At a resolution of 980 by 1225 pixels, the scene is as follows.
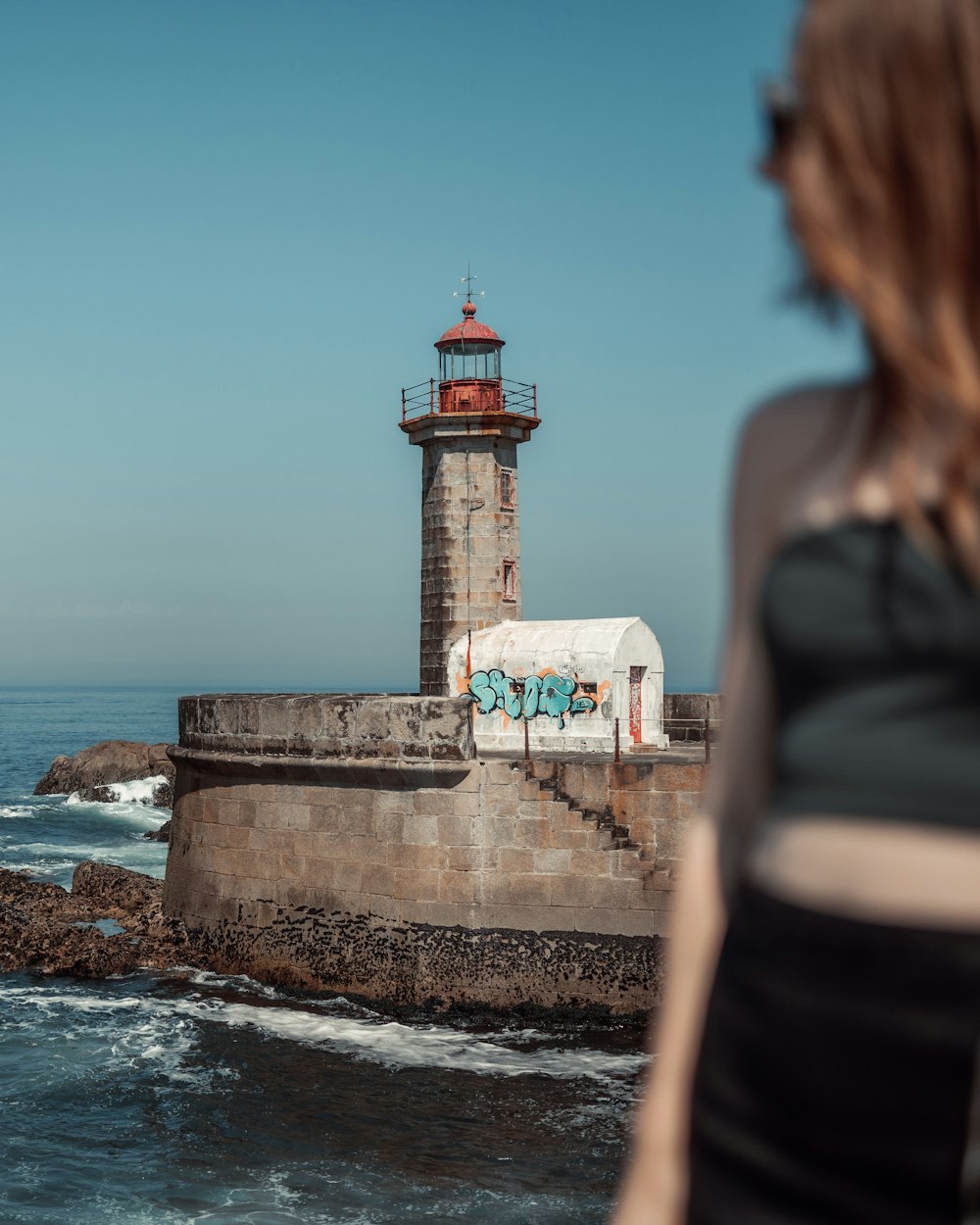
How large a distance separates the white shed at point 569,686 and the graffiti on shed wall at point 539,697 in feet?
0.04

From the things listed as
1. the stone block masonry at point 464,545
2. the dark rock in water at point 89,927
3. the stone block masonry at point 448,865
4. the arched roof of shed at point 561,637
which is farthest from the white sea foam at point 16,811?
the stone block masonry at point 448,865

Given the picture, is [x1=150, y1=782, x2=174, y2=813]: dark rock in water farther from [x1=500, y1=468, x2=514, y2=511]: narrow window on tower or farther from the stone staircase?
the stone staircase

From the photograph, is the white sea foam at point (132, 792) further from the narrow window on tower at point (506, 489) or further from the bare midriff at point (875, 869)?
the bare midriff at point (875, 869)

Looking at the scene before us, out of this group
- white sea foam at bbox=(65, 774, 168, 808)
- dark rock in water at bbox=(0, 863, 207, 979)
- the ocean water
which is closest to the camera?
the ocean water

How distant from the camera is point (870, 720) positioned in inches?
32.8

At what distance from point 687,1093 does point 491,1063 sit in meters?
12.4

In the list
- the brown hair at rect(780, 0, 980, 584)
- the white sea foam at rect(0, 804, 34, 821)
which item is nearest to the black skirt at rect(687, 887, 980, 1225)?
the brown hair at rect(780, 0, 980, 584)

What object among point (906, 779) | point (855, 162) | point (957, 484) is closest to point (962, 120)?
point (855, 162)

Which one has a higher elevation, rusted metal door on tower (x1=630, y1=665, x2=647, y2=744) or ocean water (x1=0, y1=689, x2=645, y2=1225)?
rusted metal door on tower (x1=630, y1=665, x2=647, y2=744)

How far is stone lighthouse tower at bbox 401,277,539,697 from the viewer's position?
21219 millimetres

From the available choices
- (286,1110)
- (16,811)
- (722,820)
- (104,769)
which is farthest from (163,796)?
(722,820)

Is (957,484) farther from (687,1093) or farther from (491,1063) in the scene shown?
(491,1063)

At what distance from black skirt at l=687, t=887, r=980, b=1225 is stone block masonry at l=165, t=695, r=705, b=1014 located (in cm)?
1302

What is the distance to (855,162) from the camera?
34.3 inches
